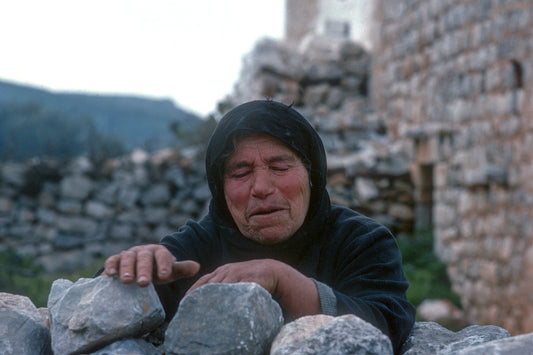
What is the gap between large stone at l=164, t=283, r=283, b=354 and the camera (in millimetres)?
1211

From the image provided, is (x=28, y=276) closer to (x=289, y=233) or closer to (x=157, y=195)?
(x=157, y=195)

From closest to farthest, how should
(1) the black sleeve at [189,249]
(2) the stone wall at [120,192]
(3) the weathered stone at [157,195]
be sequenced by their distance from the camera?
(1) the black sleeve at [189,249] < (2) the stone wall at [120,192] < (3) the weathered stone at [157,195]

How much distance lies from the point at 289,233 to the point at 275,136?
33cm

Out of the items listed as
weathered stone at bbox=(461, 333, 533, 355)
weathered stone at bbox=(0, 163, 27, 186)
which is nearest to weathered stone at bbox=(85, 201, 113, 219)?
weathered stone at bbox=(0, 163, 27, 186)

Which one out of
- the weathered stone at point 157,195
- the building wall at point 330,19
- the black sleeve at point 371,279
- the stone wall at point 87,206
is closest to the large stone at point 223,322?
the black sleeve at point 371,279

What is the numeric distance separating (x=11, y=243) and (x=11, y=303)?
8.01 metres

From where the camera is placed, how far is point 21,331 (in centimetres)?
141

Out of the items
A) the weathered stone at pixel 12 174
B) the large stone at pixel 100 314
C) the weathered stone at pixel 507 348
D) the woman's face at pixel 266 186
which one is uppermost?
the woman's face at pixel 266 186

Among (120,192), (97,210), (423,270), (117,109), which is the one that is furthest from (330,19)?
(117,109)

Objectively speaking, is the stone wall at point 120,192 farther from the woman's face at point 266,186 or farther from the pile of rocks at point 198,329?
the pile of rocks at point 198,329

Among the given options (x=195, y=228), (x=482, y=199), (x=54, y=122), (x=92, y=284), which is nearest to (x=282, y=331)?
(x=92, y=284)

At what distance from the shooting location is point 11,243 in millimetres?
8695

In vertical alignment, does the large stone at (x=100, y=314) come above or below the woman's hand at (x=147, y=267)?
below

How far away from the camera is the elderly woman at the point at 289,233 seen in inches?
57.7
